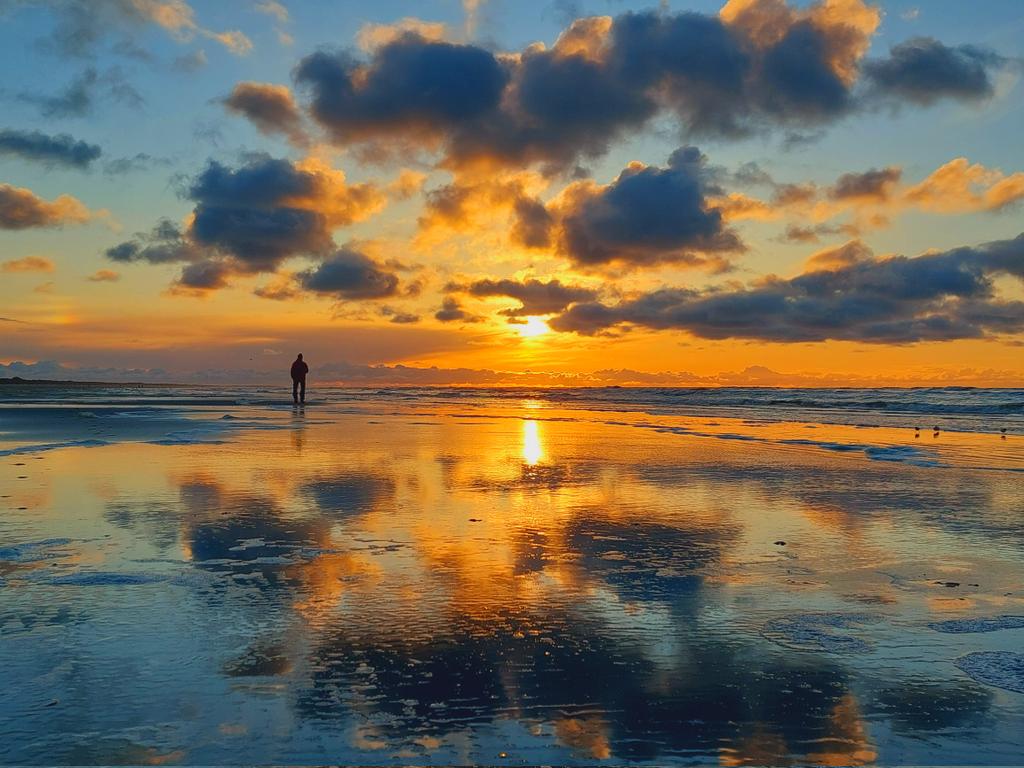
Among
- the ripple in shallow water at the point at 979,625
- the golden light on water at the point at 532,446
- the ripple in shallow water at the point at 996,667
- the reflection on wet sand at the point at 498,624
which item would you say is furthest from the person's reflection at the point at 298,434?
the ripple in shallow water at the point at 996,667

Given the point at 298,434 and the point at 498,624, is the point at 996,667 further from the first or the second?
the point at 298,434

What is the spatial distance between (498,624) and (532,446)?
44.3ft

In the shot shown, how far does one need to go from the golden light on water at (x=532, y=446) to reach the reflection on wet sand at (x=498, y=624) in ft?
15.2

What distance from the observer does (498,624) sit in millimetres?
4883

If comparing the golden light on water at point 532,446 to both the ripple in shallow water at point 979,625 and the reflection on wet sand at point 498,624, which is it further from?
the ripple in shallow water at point 979,625

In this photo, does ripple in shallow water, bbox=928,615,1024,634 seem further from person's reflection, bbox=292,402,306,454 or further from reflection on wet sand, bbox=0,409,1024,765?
person's reflection, bbox=292,402,306,454

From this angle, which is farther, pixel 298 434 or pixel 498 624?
pixel 298 434

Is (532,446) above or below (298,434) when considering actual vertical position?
below

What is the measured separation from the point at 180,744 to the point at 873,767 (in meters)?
2.93

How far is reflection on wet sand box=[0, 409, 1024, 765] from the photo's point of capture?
11.1 feet

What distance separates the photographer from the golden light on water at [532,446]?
15.3 m

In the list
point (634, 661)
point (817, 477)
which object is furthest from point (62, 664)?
point (817, 477)

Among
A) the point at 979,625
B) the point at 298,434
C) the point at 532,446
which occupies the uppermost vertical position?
the point at 298,434

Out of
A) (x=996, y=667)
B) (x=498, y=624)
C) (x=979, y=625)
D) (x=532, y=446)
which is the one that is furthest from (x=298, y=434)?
(x=996, y=667)
